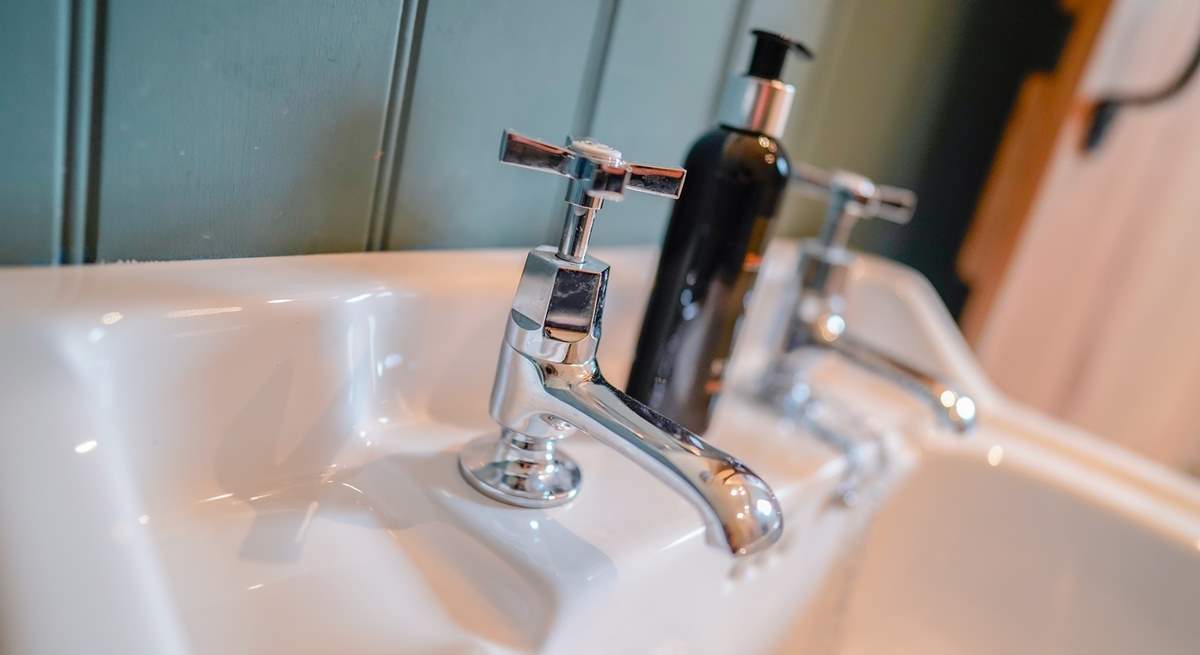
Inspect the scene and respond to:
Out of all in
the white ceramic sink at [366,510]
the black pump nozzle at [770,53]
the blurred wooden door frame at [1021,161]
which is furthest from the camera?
the blurred wooden door frame at [1021,161]

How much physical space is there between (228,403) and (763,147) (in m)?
0.24

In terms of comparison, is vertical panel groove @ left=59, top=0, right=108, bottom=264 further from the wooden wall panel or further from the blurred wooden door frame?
the blurred wooden door frame

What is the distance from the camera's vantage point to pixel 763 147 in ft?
1.19

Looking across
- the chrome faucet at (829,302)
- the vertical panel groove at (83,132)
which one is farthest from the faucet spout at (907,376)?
the vertical panel groove at (83,132)

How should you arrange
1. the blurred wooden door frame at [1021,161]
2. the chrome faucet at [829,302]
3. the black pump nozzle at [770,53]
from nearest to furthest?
the black pump nozzle at [770,53], the chrome faucet at [829,302], the blurred wooden door frame at [1021,161]

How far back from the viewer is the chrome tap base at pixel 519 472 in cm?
32

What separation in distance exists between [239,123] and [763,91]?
214 millimetres

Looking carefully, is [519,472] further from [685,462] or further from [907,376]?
[907,376]

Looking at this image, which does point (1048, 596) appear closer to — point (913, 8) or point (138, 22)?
point (913, 8)

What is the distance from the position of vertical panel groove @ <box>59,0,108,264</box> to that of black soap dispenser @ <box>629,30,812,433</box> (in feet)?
0.75

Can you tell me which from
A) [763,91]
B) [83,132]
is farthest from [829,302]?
[83,132]

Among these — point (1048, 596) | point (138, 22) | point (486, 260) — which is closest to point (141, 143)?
point (138, 22)

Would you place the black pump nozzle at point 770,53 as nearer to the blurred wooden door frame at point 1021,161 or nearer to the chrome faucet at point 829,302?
the chrome faucet at point 829,302

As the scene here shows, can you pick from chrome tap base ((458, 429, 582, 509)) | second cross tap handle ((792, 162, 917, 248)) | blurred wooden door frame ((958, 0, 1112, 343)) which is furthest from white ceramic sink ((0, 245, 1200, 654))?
blurred wooden door frame ((958, 0, 1112, 343))
